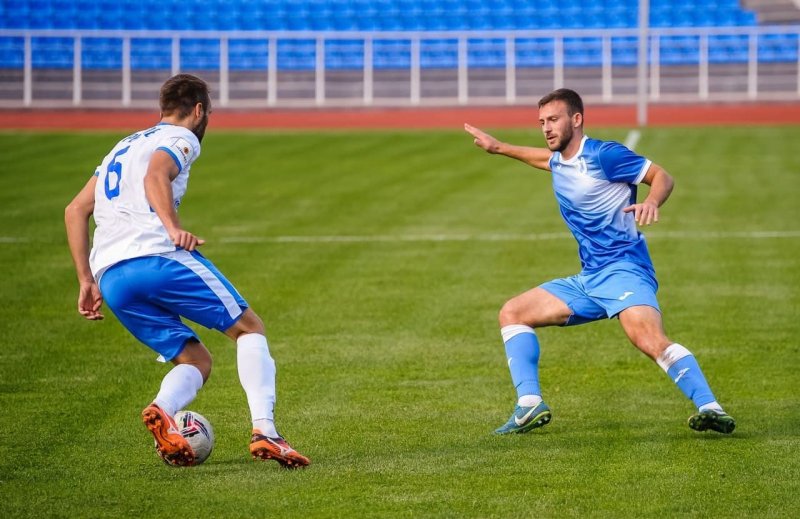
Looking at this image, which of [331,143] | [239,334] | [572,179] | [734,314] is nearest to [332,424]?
[239,334]

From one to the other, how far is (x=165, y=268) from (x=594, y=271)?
229cm

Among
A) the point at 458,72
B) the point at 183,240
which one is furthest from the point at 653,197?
the point at 458,72

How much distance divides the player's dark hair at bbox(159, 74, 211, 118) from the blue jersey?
198 centimetres

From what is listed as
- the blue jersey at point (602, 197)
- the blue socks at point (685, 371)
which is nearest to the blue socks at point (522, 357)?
the blue jersey at point (602, 197)

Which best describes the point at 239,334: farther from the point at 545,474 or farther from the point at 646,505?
the point at 646,505

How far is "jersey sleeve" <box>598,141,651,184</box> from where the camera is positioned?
6.85m

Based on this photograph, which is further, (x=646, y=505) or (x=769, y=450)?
(x=769, y=450)

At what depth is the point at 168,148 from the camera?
232 inches

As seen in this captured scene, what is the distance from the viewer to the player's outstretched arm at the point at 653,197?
634cm

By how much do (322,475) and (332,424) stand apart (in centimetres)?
108

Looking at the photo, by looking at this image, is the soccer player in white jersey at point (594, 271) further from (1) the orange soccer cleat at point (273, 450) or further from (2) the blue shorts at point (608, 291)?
(1) the orange soccer cleat at point (273, 450)

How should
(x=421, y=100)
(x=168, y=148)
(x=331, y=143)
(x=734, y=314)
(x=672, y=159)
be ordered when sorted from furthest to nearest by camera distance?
(x=421, y=100), (x=331, y=143), (x=672, y=159), (x=734, y=314), (x=168, y=148)

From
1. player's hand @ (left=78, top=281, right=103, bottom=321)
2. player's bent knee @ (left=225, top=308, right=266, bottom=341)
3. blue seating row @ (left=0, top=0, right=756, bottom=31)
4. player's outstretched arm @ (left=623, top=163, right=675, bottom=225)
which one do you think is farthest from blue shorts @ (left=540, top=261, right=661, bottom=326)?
blue seating row @ (left=0, top=0, right=756, bottom=31)

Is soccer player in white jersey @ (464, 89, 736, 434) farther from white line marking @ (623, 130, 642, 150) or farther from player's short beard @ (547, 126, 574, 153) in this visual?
white line marking @ (623, 130, 642, 150)
